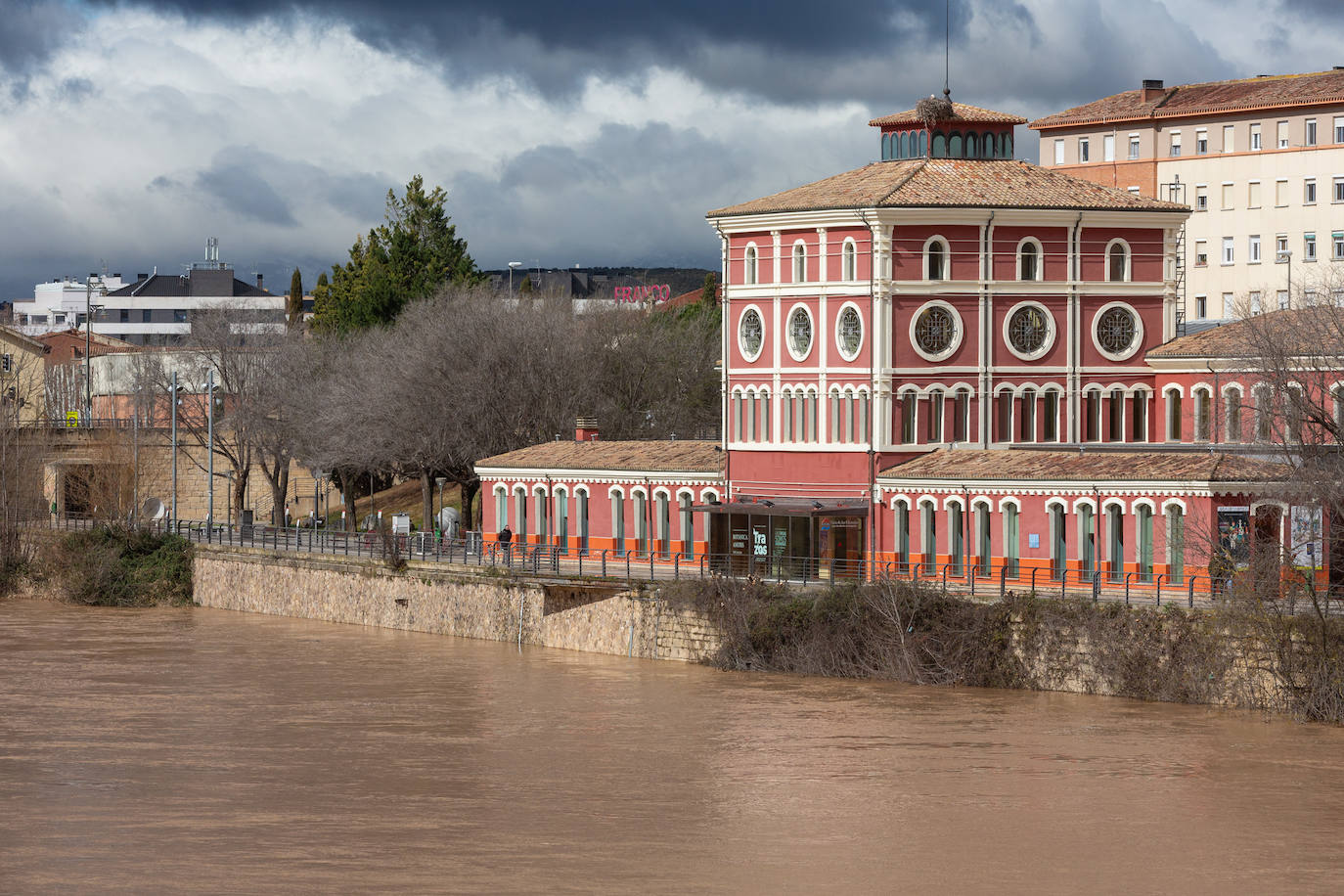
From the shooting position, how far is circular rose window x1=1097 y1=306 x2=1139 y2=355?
6184 cm

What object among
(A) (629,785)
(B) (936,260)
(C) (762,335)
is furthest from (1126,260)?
(A) (629,785)

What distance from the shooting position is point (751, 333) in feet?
205

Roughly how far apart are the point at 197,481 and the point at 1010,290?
1872 inches

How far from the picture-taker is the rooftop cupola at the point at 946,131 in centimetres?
6469

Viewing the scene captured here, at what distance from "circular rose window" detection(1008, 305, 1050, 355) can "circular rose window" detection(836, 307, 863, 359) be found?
4.39 meters

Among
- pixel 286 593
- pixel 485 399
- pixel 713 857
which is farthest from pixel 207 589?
pixel 713 857

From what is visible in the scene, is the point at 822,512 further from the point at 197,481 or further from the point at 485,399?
the point at 197,481

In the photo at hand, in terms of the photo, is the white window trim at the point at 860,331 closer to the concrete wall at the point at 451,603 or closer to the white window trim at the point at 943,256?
the white window trim at the point at 943,256

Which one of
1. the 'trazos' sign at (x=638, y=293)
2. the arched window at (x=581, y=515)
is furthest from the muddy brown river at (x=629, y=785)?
the 'trazos' sign at (x=638, y=293)

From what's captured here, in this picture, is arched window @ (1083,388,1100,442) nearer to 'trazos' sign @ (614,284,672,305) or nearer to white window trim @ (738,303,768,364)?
white window trim @ (738,303,768,364)

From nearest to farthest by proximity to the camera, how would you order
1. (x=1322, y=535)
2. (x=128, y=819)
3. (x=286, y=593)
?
(x=128, y=819)
(x=1322, y=535)
(x=286, y=593)

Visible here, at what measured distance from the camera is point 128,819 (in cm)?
3672

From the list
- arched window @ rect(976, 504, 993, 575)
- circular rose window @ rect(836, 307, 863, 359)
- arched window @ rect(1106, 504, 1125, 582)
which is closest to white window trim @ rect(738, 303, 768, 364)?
circular rose window @ rect(836, 307, 863, 359)

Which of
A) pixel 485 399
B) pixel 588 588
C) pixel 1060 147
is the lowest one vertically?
pixel 588 588
